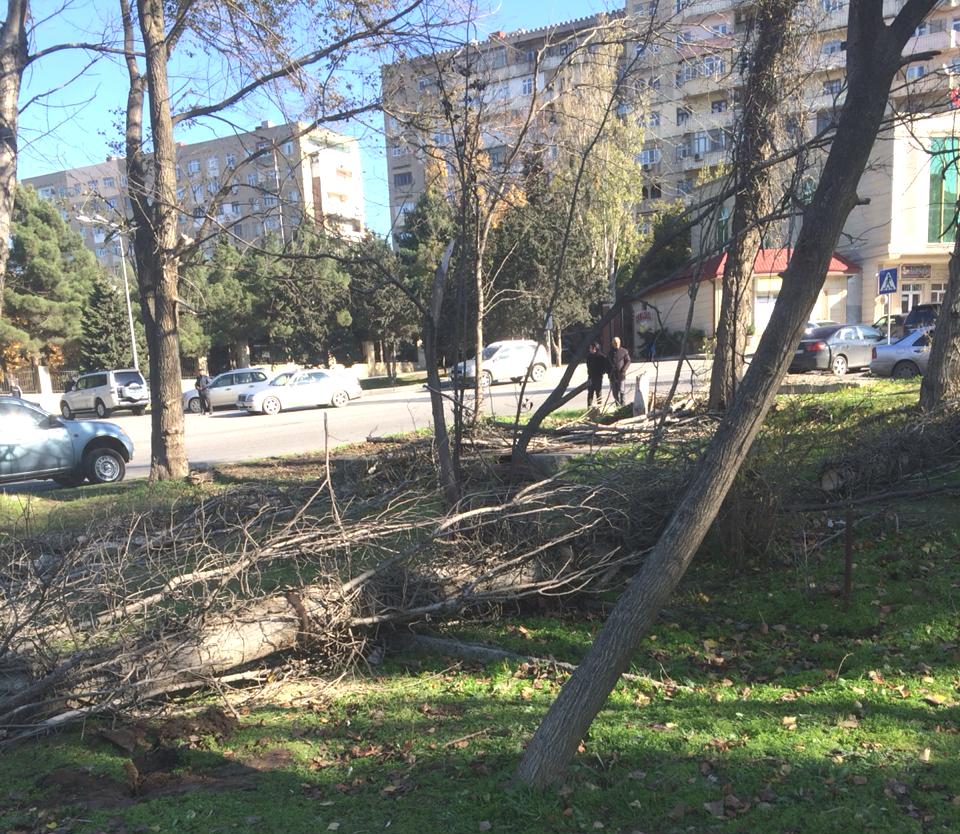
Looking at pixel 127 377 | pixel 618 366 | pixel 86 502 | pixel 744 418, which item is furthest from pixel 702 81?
pixel 127 377

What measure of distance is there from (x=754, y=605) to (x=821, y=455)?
319cm

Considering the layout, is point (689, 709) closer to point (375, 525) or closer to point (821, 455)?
point (375, 525)

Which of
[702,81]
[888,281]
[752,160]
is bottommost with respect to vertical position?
[888,281]

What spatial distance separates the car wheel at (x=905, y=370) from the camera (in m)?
19.0

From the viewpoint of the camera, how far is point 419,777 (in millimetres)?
3896

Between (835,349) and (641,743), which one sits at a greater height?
(835,349)

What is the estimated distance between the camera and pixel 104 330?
39281 mm

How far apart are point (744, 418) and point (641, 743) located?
6.53ft

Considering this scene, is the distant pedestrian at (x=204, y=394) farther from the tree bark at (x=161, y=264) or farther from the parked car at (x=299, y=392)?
the tree bark at (x=161, y=264)

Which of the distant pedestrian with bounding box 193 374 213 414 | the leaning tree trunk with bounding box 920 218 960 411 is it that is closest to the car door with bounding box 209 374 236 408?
the distant pedestrian with bounding box 193 374 213 414

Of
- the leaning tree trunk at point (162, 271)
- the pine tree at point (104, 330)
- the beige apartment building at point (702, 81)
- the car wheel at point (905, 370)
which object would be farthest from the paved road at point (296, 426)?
the pine tree at point (104, 330)

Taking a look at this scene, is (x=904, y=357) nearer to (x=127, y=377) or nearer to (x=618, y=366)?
(x=618, y=366)

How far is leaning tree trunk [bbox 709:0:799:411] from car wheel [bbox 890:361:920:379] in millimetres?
8855

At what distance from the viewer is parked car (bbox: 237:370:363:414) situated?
87.7ft
